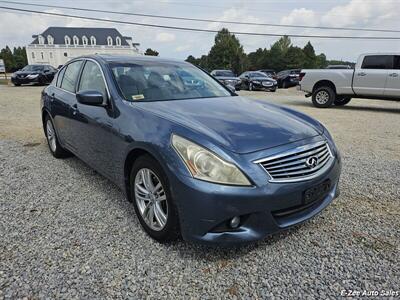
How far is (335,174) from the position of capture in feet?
8.36

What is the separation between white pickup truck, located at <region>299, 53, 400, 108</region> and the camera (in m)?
9.58

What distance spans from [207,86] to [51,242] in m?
2.36

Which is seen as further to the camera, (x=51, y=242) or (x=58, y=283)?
(x=51, y=242)

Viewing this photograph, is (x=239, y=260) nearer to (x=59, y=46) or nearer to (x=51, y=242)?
(x=51, y=242)

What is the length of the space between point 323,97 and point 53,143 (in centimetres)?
945

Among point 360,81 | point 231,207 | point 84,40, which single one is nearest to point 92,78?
point 231,207

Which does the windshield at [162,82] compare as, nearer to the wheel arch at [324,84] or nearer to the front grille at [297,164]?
the front grille at [297,164]

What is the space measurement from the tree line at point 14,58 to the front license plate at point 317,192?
83727 mm

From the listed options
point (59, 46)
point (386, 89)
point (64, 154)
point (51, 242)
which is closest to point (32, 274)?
point (51, 242)

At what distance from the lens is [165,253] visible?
2.36 metres

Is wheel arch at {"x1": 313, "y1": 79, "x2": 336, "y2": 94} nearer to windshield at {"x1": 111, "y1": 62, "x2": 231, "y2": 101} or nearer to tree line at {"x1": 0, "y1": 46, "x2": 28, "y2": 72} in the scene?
windshield at {"x1": 111, "y1": 62, "x2": 231, "y2": 101}

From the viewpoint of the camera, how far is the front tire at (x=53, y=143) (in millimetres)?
4604

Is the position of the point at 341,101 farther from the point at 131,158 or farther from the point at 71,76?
the point at 131,158

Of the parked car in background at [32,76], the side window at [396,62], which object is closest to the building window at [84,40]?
the parked car in background at [32,76]
